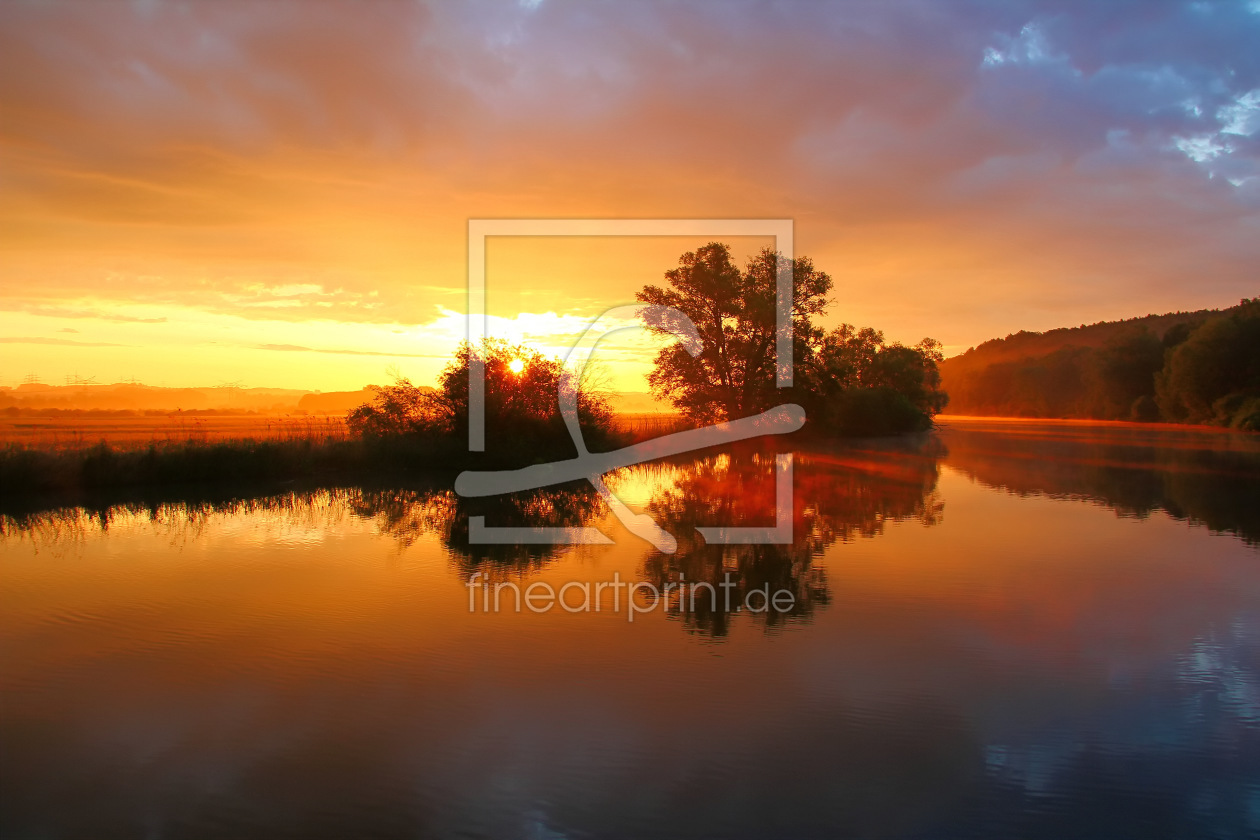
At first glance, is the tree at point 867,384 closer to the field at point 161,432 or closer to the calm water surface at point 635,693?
the field at point 161,432

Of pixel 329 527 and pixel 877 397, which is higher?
pixel 877 397

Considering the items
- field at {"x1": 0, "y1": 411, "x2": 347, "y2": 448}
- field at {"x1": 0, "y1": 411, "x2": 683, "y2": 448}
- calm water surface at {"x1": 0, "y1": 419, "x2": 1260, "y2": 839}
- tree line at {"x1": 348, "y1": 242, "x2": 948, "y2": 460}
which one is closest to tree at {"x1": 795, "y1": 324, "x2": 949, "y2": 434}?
tree line at {"x1": 348, "y1": 242, "x2": 948, "y2": 460}

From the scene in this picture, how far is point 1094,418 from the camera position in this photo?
8756 cm

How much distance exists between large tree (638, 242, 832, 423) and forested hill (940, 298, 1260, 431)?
32.4m

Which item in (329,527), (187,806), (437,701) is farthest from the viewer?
(329,527)

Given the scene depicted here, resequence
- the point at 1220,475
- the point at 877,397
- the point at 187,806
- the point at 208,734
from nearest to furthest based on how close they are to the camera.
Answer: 1. the point at 187,806
2. the point at 208,734
3. the point at 1220,475
4. the point at 877,397

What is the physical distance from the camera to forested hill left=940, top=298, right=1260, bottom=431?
58.5 metres

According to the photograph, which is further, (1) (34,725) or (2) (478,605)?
(2) (478,605)

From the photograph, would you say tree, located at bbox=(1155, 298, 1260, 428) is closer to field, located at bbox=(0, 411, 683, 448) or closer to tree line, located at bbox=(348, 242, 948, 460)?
tree line, located at bbox=(348, 242, 948, 460)

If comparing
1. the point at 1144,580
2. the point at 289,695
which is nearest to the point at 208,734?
the point at 289,695

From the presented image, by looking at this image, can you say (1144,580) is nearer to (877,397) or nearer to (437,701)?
(437,701)

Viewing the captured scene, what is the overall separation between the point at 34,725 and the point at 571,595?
198 inches

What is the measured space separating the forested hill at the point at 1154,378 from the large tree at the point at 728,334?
106ft

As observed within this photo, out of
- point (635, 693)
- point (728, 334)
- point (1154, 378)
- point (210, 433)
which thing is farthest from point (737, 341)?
point (1154, 378)
